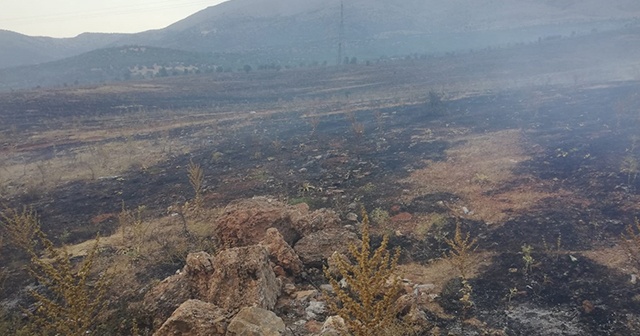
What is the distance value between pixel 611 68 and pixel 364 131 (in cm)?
2447

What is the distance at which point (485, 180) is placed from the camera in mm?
9000

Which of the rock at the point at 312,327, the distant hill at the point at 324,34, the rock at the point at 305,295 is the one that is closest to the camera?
the rock at the point at 312,327

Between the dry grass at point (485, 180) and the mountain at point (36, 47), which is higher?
the mountain at point (36, 47)

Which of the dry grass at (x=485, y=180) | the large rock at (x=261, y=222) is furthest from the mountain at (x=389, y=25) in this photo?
the large rock at (x=261, y=222)

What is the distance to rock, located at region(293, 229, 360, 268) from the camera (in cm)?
569

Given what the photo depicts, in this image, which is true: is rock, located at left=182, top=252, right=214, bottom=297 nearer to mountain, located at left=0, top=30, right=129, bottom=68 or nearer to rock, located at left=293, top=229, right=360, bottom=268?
rock, located at left=293, top=229, right=360, bottom=268

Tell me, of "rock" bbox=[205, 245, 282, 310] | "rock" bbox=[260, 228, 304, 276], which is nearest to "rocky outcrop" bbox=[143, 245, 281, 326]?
"rock" bbox=[205, 245, 282, 310]

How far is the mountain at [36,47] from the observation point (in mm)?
95250

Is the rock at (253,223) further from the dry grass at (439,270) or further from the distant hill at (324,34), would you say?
the distant hill at (324,34)

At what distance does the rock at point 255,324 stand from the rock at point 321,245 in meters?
1.92

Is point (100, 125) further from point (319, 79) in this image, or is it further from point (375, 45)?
point (375, 45)

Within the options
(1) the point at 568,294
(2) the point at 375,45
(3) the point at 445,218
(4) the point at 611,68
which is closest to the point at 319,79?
(4) the point at 611,68

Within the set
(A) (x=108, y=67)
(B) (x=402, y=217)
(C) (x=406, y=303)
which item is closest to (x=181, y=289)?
(C) (x=406, y=303)

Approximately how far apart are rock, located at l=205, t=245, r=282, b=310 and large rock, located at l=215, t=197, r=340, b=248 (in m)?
1.37
